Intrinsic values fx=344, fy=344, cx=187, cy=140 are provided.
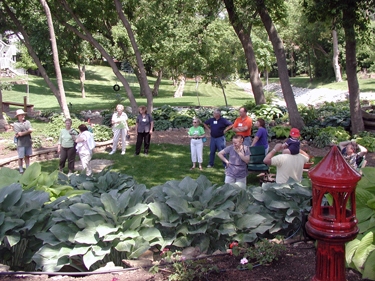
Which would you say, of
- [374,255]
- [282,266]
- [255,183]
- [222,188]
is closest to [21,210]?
[222,188]

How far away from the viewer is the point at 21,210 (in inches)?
142

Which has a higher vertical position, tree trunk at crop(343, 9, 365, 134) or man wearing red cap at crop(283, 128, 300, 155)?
tree trunk at crop(343, 9, 365, 134)

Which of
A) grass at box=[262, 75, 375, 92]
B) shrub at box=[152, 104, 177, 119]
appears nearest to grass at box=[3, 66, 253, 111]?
shrub at box=[152, 104, 177, 119]

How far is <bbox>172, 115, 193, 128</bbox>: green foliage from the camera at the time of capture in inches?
560

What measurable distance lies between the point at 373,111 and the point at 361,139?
3.89 meters

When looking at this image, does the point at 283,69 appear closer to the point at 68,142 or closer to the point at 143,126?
the point at 143,126

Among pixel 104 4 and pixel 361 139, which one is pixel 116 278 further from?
pixel 104 4

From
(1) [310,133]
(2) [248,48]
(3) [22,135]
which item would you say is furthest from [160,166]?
(2) [248,48]

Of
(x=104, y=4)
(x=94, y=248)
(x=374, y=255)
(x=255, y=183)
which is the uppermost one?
(x=104, y=4)

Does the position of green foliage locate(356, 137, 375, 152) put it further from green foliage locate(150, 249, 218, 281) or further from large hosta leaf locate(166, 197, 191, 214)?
green foliage locate(150, 249, 218, 281)

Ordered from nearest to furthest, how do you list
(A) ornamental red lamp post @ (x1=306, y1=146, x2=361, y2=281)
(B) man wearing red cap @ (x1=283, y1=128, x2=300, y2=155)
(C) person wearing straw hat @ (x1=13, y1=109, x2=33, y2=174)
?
(A) ornamental red lamp post @ (x1=306, y1=146, x2=361, y2=281), (B) man wearing red cap @ (x1=283, y1=128, x2=300, y2=155), (C) person wearing straw hat @ (x1=13, y1=109, x2=33, y2=174)

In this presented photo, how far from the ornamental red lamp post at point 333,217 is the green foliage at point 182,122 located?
12.3 m

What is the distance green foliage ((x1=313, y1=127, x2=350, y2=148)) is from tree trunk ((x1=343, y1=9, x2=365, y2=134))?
58cm

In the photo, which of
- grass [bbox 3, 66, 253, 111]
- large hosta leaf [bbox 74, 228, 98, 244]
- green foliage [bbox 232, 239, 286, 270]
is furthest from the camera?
grass [bbox 3, 66, 253, 111]
